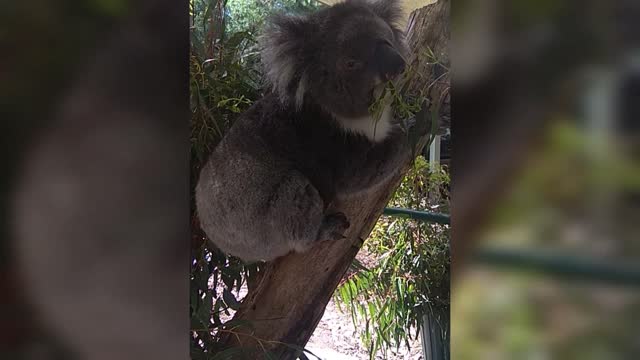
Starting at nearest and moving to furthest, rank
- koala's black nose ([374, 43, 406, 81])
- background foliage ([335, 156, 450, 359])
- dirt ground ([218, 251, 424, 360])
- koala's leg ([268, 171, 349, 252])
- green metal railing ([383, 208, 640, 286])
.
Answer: green metal railing ([383, 208, 640, 286]), koala's black nose ([374, 43, 406, 81]), koala's leg ([268, 171, 349, 252]), background foliage ([335, 156, 450, 359]), dirt ground ([218, 251, 424, 360])

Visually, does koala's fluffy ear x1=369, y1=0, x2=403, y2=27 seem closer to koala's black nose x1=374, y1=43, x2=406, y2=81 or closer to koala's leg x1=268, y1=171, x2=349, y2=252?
koala's black nose x1=374, y1=43, x2=406, y2=81

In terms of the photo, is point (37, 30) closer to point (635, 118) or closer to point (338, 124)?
point (635, 118)

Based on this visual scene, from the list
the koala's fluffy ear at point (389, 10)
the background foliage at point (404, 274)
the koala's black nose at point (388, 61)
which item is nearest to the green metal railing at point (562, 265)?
the koala's black nose at point (388, 61)

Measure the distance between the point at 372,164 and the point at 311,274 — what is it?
36 centimetres

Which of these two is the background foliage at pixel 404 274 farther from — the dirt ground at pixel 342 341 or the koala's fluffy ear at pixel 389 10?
the koala's fluffy ear at pixel 389 10

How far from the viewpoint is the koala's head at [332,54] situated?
1450mm

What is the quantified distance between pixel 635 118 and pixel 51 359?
293 millimetres

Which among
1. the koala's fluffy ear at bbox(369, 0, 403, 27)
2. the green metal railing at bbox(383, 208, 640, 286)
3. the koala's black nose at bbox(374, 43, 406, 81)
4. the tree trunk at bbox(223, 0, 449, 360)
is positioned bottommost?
the green metal railing at bbox(383, 208, 640, 286)

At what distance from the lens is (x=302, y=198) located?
1468mm

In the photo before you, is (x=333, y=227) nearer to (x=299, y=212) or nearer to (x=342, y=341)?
(x=299, y=212)

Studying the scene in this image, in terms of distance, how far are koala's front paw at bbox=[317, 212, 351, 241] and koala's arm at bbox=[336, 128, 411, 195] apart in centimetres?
8

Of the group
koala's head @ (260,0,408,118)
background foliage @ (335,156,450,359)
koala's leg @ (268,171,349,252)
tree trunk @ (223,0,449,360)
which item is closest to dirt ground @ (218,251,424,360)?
background foliage @ (335,156,450,359)

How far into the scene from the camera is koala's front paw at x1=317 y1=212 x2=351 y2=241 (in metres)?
1.49

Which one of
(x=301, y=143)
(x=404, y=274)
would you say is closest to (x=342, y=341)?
(x=404, y=274)
